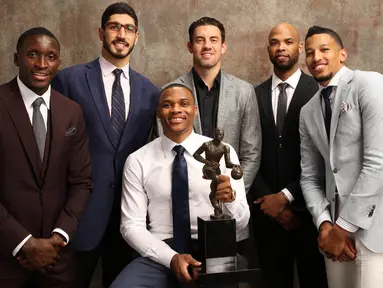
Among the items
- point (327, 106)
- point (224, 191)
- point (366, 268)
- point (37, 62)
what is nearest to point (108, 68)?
point (37, 62)

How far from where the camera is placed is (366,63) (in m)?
4.49

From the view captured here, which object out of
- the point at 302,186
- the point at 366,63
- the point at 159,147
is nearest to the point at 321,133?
the point at 302,186

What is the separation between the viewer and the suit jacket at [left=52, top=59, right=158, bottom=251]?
3.12 metres

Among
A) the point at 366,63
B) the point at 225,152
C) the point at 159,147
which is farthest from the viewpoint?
the point at 366,63

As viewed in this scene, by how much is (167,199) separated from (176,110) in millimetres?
575

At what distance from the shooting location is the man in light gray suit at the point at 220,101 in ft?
11.1

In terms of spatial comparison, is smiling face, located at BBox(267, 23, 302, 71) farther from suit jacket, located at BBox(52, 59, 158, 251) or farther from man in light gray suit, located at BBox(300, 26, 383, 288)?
suit jacket, located at BBox(52, 59, 158, 251)

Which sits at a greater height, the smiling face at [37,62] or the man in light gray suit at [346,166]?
the smiling face at [37,62]

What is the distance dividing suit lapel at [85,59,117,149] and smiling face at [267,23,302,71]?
4.54ft

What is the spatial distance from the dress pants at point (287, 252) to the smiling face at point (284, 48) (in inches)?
45.4

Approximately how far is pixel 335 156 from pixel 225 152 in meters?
0.77

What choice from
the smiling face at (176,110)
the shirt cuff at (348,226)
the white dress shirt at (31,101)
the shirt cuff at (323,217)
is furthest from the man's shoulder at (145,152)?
the shirt cuff at (348,226)

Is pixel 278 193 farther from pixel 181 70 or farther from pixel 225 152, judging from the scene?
pixel 181 70

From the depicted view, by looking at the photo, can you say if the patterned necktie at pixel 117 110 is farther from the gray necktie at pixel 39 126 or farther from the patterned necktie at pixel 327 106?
the patterned necktie at pixel 327 106
